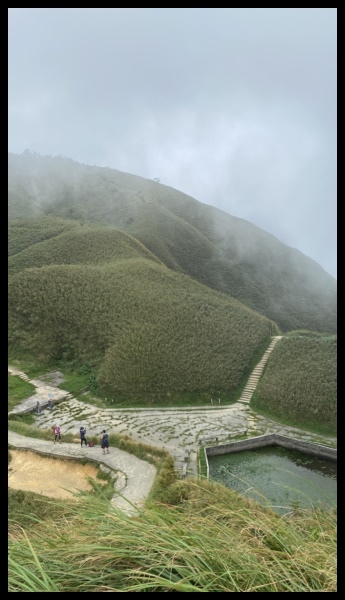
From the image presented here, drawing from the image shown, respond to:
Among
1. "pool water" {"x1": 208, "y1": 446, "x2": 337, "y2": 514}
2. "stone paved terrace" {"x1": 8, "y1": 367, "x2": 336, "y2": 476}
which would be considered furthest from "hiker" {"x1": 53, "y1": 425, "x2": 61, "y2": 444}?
"pool water" {"x1": 208, "y1": 446, "x2": 337, "y2": 514}

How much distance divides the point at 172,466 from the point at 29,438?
5.25 metres

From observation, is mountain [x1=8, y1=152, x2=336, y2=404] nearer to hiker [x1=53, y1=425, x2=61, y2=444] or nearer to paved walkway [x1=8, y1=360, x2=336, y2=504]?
paved walkway [x1=8, y1=360, x2=336, y2=504]

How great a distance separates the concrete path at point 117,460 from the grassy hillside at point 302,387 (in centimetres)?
714

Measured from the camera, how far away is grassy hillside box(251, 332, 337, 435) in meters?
15.1

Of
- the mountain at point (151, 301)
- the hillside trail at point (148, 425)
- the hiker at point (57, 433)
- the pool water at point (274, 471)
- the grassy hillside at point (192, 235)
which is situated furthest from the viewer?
the grassy hillside at point (192, 235)

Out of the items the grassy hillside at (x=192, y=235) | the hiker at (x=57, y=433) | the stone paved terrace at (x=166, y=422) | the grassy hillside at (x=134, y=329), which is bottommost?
the stone paved terrace at (x=166, y=422)

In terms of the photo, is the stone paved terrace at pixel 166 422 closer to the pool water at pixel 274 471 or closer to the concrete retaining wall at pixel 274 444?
the concrete retaining wall at pixel 274 444

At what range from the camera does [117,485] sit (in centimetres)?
959

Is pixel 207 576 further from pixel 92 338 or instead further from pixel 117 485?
pixel 92 338

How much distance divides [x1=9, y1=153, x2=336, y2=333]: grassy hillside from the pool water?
87.0ft

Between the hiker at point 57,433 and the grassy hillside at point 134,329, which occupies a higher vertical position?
the grassy hillside at point 134,329

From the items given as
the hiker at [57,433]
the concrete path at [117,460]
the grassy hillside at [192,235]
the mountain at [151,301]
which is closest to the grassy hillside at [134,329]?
the mountain at [151,301]

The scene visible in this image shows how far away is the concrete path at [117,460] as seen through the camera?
30.7ft

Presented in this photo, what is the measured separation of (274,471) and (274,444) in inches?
82.3
